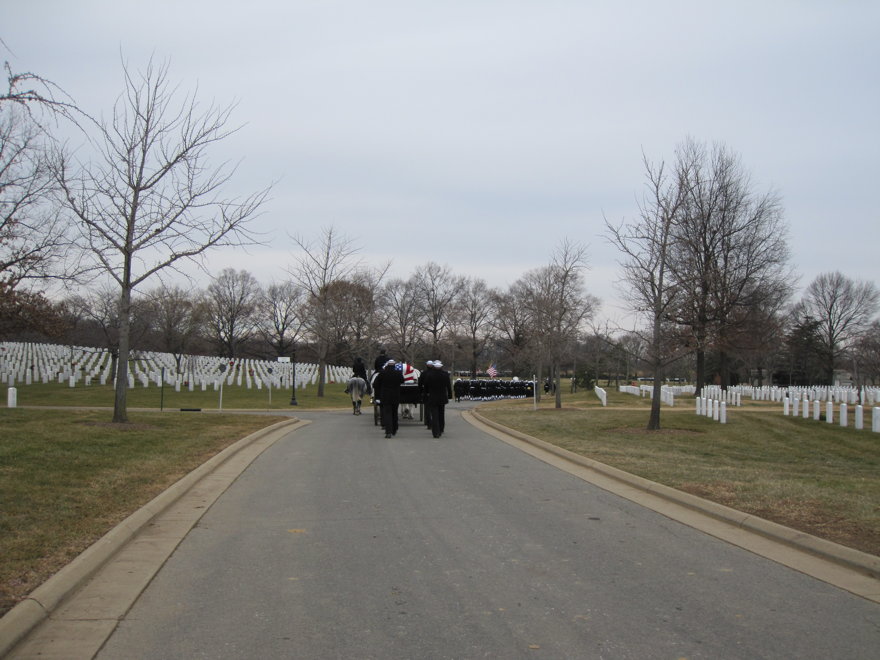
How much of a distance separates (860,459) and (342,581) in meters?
17.3

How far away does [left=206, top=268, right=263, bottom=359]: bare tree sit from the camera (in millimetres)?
78312

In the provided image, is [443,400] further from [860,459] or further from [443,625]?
[443,625]

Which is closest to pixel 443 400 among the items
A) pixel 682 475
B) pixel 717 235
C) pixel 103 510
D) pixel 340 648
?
pixel 682 475

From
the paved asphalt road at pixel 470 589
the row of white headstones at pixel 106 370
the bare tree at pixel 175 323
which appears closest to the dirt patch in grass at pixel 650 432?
the paved asphalt road at pixel 470 589

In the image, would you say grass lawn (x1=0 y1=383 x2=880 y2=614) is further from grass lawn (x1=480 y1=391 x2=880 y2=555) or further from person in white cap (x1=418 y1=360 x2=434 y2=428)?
person in white cap (x1=418 y1=360 x2=434 y2=428)

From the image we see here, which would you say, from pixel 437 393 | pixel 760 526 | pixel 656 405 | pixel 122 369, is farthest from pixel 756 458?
pixel 122 369

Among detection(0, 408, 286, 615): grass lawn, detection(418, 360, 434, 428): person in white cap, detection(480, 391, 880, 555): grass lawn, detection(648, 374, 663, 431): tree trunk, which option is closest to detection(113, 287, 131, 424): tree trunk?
detection(0, 408, 286, 615): grass lawn

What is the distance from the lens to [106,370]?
44.2 meters

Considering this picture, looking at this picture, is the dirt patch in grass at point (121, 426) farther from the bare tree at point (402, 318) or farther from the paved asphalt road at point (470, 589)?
the bare tree at point (402, 318)

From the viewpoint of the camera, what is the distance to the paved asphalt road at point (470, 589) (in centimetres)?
435

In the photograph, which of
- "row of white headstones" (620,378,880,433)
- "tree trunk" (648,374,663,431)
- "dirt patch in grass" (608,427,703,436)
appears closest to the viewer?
"dirt patch in grass" (608,427,703,436)

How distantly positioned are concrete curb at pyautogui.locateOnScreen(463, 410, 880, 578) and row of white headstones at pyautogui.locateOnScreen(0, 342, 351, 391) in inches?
1110

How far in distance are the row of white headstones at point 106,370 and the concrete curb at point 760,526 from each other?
92.5 ft

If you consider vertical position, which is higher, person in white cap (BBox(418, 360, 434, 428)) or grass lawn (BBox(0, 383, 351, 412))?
person in white cap (BBox(418, 360, 434, 428))
